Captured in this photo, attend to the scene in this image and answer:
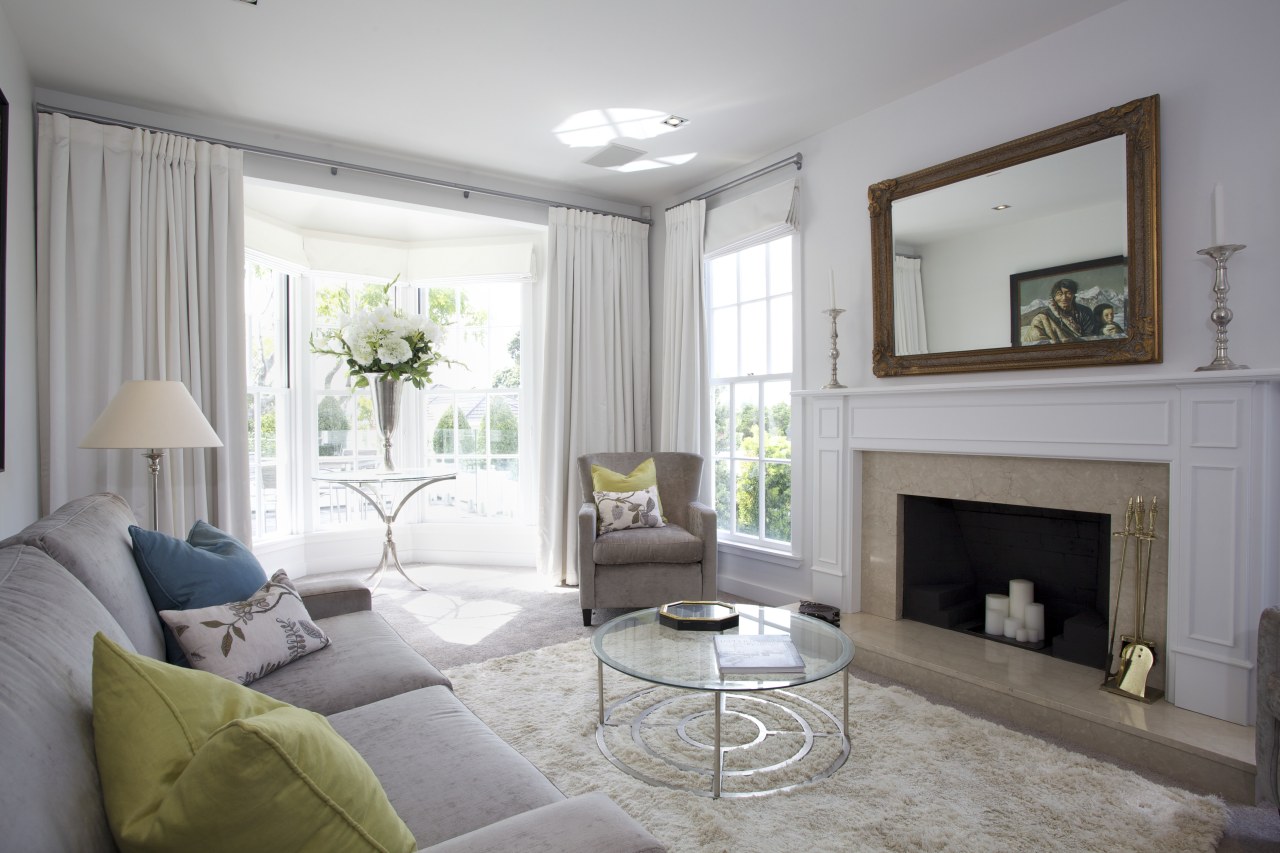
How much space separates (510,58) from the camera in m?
2.97

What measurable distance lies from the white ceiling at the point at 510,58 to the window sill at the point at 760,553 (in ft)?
7.63

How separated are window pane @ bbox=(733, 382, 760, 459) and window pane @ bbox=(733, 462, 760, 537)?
0.09 meters

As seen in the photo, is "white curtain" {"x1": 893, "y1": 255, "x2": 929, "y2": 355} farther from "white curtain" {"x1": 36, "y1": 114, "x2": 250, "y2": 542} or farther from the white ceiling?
"white curtain" {"x1": 36, "y1": 114, "x2": 250, "y2": 542}

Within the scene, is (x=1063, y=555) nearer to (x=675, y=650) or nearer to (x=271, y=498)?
(x=675, y=650)

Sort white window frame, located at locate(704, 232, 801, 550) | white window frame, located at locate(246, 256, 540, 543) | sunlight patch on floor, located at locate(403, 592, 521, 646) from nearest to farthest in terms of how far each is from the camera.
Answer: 1. sunlight patch on floor, located at locate(403, 592, 521, 646)
2. white window frame, located at locate(704, 232, 801, 550)
3. white window frame, located at locate(246, 256, 540, 543)

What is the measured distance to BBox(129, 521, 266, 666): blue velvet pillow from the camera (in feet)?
5.86

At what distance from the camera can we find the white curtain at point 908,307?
3.27 metres

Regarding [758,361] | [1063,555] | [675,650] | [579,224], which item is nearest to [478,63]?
[579,224]

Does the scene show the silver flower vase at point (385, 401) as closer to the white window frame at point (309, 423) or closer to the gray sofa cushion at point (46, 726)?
the white window frame at point (309, 423)

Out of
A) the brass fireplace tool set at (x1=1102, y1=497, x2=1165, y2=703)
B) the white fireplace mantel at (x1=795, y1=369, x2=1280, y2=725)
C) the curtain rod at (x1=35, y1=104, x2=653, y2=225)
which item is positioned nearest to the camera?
the white fireplace mantel at (x1=795, y1=369, x2=1280, y2=725)

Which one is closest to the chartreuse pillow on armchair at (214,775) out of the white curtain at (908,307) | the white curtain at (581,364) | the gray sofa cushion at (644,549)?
the gray sofa cushion at (644,549)

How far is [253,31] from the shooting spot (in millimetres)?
2742

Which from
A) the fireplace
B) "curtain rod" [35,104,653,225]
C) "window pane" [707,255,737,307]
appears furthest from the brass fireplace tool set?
"curtain rod" [35,104,653,225]

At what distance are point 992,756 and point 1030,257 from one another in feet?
6.26
